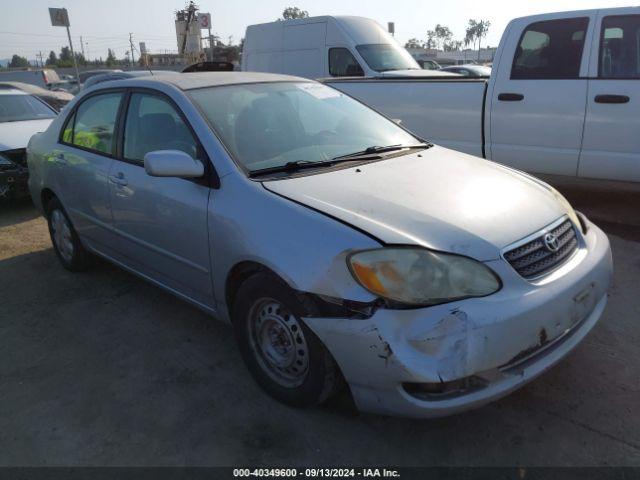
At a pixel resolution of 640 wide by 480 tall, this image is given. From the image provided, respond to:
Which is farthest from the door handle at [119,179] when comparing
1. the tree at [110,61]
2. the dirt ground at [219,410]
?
the tree at [110,61]

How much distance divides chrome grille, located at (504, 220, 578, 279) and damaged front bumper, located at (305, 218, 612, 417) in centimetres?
6

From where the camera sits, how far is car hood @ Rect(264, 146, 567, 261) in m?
2.32

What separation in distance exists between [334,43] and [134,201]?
7.11 m

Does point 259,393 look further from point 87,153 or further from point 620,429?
point 87,153

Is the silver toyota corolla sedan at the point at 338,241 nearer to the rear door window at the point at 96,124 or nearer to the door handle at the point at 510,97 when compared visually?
the rear door window at the point at 96,124

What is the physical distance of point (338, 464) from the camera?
2334mm

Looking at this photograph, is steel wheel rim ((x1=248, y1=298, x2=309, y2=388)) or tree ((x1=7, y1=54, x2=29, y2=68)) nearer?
steel wheel rim ((x1=248, y1=298, x2=309, y2=388))

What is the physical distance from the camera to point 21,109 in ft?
26.0

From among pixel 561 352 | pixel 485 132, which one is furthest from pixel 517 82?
pixel 561 352

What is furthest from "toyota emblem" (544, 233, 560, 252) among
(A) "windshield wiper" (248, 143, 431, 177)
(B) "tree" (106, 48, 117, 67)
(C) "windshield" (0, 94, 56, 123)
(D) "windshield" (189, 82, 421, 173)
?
(B) "tree" (106, 48, 117, 67)

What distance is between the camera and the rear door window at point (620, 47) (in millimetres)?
5016

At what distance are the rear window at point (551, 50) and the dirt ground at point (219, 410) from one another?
8.24 ft

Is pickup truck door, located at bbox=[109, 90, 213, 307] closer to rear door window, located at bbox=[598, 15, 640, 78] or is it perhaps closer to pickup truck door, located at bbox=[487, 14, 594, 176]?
pickup truck door, located at bbox=[487, 14, 594, 176]

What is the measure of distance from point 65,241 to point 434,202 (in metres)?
3.42
